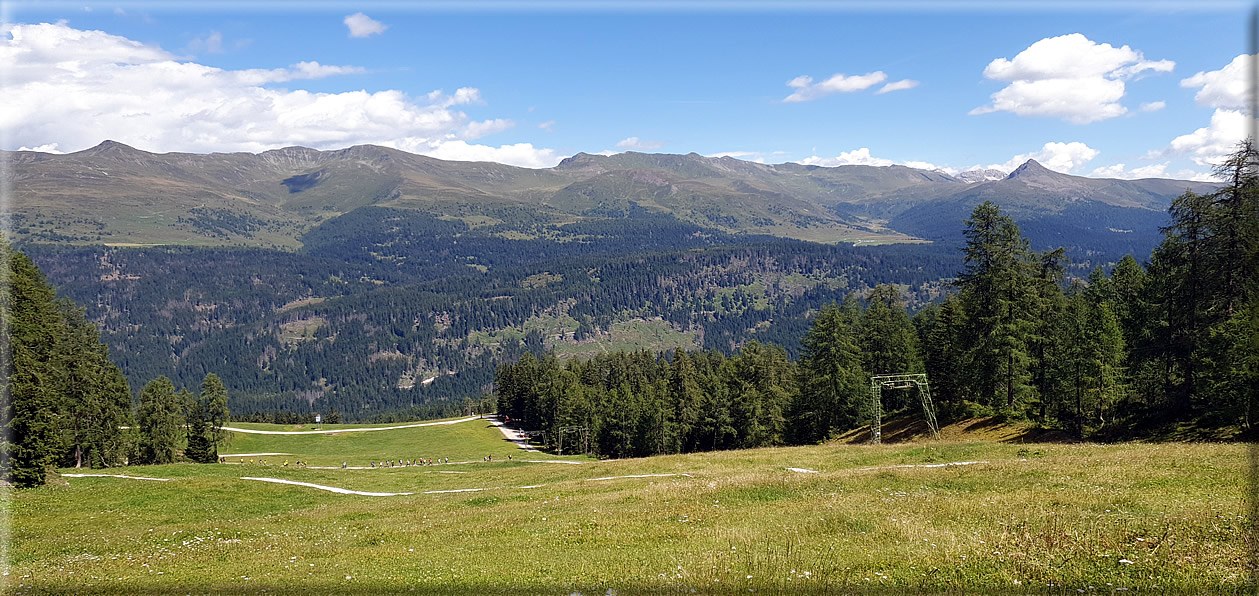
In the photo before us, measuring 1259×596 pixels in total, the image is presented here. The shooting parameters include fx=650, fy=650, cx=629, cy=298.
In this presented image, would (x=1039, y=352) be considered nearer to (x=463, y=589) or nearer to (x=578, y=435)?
(x=463, y=589)

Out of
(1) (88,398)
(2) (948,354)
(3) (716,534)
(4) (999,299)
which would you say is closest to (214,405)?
(1) (88,398)

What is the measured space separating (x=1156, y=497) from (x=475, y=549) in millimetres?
17591

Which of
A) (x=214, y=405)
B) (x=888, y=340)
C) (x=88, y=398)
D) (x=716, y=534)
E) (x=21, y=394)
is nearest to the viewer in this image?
(x=716, y=534)

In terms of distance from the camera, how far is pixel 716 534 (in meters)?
16.3

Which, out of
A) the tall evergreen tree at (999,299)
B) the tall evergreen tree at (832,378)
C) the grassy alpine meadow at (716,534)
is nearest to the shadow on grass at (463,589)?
the grassy alpine meadow at (716,534)

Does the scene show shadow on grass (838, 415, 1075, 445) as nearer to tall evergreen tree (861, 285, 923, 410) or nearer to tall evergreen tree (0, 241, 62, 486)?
tall evergreen tree (861, 285, 923, 410)

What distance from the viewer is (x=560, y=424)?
116125 millimetres

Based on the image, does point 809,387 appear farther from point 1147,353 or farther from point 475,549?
point 475,549

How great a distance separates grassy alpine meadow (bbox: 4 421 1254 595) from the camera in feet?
37.9

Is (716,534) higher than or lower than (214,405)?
higher

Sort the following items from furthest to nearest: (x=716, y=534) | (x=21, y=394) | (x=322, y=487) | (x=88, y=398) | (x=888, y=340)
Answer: (x=888, y=340) < (x=88, y=398) < (x=322, y=487) < (x=21, y=394) < (x=716, y=534)

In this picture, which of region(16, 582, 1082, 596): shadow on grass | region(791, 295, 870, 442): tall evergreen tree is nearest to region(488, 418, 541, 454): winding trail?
region(791, 295, 870, 442): tall evergreen tree

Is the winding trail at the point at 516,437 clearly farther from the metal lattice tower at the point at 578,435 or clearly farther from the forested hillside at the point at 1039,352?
the forested hillside at the point at 1039,352

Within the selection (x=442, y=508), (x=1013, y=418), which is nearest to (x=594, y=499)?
(x=442, y=508)
